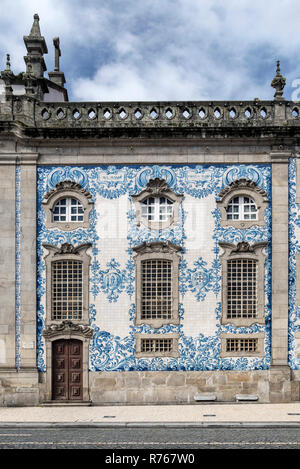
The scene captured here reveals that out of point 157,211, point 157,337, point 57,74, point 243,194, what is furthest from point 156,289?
point 57,74

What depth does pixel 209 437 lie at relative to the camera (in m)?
10.5

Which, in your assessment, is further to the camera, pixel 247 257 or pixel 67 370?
pixel 247 257

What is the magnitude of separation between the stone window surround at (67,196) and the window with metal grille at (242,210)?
4.93 meters

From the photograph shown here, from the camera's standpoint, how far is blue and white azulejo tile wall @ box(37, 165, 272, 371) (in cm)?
1383

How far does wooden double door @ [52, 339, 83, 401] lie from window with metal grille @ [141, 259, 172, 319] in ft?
8.71

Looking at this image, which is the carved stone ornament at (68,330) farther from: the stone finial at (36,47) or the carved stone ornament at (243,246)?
the stone finial at (36,47)

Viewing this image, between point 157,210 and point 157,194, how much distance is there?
569 millimetres

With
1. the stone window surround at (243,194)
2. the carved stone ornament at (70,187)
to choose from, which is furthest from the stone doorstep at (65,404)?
the stone window surround at (243,194)

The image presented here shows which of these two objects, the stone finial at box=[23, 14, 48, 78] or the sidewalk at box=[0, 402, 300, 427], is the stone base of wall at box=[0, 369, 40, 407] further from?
the stone finial at box=[23, 14, 48, 78]

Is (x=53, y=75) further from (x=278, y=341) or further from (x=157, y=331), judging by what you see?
(x=278, y=341)

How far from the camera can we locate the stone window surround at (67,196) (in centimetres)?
1409

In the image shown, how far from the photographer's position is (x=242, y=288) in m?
14.0

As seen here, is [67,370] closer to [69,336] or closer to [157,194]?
[69,336]

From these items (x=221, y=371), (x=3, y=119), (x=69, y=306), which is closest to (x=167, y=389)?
(x=221, y=371)
